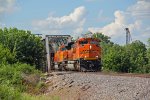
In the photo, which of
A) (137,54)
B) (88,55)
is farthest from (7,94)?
(137,54)

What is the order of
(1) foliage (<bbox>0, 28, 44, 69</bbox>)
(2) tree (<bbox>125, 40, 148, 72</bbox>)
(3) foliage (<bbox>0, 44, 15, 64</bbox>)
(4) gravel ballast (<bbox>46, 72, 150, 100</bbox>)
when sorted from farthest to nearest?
1. (2) tree (<bbox>125, 40, 148, 72</bbox>)
2. (1) foliage (<bbox>0, 28, 44, 69</bbox>)
3. (3) foliage (<bbox>0, 44, 15, 64</bbox>)
4. (4) gravel ballast (<bbox>46, 72, 150, 100</bbox>)

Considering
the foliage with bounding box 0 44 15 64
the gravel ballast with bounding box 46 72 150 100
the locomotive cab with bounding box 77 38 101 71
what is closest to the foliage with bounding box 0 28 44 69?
the foliage with bounding box 0 44 15 64

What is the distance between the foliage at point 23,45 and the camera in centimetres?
4097

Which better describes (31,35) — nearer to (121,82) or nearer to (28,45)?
(28,45)

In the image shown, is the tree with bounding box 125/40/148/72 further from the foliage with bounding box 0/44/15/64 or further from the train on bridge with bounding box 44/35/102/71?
the foliage with bounding box 0/44/15/64

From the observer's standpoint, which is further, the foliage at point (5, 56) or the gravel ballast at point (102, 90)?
the foliage at point (5, 56)

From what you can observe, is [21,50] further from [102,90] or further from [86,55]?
[102,90]

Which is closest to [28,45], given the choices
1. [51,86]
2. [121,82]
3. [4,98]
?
[51,86]

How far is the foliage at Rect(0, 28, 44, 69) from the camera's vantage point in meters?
41.0

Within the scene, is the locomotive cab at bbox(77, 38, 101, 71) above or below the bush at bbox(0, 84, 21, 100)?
above

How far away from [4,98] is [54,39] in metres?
38.9

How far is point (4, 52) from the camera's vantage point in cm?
3509

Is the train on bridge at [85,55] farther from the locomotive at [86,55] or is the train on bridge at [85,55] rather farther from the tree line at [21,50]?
the tree line at [21,50]

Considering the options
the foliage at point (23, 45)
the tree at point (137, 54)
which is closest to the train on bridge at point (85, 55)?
the foliage at point (23, 45)
